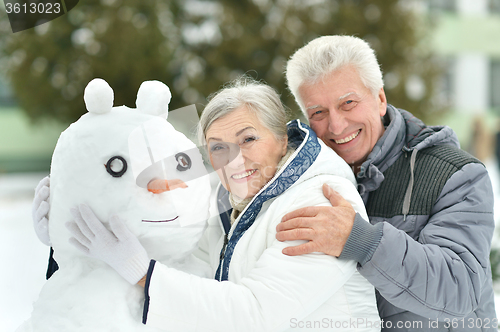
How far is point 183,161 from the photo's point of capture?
1.51m

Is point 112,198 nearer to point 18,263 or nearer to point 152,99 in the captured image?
point 152,99

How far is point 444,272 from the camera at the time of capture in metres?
1.48

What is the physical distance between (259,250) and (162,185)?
0.40 metres

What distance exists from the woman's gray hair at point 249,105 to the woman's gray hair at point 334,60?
20 centimetres

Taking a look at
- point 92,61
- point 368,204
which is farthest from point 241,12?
point 368,204

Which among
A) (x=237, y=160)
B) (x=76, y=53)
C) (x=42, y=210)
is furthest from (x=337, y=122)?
(x=76, y=53)

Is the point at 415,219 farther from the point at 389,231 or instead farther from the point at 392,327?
the point at 392,327

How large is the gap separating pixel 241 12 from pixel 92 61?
354 cm

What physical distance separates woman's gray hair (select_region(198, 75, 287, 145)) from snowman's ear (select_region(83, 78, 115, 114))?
392 millimetres

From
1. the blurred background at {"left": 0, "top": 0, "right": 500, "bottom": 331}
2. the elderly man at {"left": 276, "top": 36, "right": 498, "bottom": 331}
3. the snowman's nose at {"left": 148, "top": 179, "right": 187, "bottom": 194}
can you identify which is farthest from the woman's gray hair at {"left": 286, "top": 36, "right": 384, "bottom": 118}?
the blurred background at {"left": 0, "top": 0, "right": 500, "bottom": 331}

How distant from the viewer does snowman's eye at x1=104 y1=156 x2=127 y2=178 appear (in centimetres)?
143

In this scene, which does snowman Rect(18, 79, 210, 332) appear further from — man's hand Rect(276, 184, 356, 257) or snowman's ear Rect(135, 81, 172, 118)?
man's hand Rect(276, 184, 356, 257)

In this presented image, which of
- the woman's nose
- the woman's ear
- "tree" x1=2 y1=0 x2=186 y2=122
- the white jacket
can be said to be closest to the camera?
the white jacket

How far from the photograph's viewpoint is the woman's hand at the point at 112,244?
1.40m
